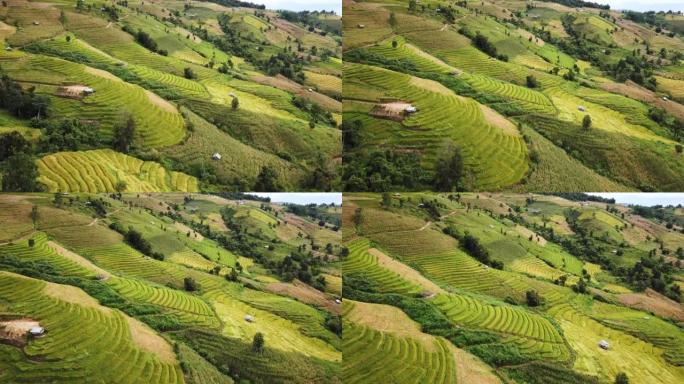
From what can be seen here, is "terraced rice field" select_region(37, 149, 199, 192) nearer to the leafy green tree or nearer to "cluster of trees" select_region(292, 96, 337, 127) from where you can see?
the leafy green tree

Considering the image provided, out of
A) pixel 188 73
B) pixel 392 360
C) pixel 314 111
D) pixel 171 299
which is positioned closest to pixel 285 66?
pixel 314 111

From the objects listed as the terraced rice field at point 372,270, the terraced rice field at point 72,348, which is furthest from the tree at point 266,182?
the terraced rice field at point 72,348

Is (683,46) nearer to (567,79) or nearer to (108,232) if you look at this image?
(567,79)

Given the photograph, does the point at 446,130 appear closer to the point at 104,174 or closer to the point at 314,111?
the point at 314,111

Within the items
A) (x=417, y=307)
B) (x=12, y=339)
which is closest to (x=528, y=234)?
(x=417, y=307)

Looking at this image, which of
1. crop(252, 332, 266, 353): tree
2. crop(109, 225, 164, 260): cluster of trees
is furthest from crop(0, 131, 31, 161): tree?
crop(252, 332, 266, 353): tree

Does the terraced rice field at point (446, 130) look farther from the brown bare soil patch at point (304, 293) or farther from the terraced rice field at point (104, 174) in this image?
the terraced rice field at point (104, 174)
